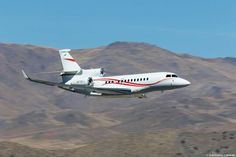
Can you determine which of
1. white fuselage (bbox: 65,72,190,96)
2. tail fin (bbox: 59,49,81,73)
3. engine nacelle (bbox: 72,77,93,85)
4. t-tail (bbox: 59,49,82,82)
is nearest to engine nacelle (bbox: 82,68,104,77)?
engine nacelle (bbox: 72,77,93,85)

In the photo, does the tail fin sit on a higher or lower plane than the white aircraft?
higher

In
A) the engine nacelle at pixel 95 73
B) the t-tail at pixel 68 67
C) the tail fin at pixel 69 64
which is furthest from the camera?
the tail fin at pixel 69 64

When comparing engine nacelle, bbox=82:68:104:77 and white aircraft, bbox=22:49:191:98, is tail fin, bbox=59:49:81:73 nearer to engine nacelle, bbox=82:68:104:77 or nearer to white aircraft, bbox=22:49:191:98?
white aircraft, bbox=22:49:191:98

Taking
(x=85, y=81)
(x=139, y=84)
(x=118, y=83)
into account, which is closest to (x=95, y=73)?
(x=85, y=81)

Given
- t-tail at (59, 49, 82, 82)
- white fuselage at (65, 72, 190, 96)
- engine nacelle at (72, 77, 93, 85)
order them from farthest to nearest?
1. t-tail at (59, 49, 82, 82)
2. engine nacelle at (72, 77, 93, 85)
3. white fuselage at (65, 72, 190, 96)

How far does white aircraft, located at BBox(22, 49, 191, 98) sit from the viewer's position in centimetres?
9394

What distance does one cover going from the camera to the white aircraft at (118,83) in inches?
3698

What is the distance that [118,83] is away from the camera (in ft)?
315

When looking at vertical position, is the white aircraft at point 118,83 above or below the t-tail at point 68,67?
below

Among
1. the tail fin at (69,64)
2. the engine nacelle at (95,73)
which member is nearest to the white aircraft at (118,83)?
the engine nacelle at (95,73)

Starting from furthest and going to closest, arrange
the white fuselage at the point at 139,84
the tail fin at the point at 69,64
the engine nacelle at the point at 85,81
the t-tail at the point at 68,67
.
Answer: the tail fin at the point at 69,64 → the t-tail at the point at 68,67 → the engine nacelle at the point at 85,81 → the white fuselage at the point at 139,84

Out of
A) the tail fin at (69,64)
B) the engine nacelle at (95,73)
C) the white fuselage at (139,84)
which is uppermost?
the tail fin at (69,64)

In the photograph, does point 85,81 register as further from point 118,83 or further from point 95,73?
point 118,83

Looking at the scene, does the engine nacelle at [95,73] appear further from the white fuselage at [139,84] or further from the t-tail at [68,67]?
the white fuselage at [139,84]
